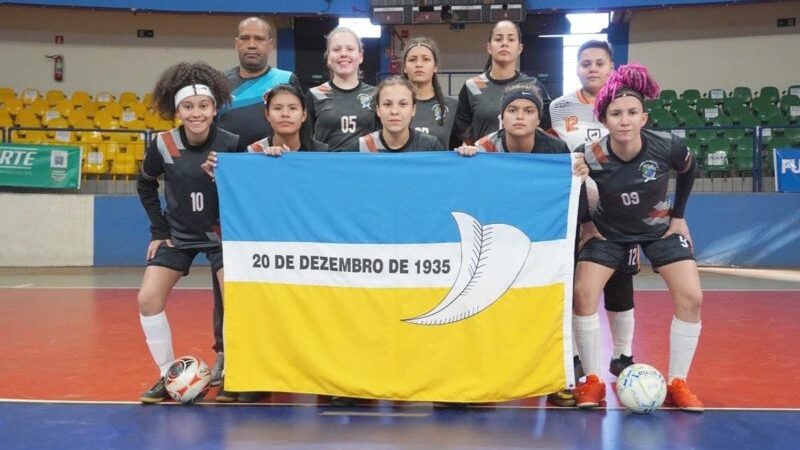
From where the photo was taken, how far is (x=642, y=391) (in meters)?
3.98

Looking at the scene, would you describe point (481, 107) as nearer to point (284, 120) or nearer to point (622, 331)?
point (284, 120)

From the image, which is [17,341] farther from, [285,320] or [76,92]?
[76,92]

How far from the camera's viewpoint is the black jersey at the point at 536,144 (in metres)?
4.43

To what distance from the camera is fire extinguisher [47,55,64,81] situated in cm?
1745

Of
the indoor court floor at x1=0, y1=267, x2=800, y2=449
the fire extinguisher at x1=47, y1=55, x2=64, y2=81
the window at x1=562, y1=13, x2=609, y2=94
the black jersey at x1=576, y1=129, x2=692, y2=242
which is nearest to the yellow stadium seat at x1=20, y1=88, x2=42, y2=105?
the fire extinguisher at x1=47, y1=55, x2=64, y2=81

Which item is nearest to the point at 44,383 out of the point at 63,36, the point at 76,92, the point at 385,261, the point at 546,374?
the point at 385,261

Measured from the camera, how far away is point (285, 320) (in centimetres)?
420

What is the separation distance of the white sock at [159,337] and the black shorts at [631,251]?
7.89 feet

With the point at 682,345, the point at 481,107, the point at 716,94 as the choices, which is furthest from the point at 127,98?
the point at 682,345

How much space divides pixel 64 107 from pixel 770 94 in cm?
1417

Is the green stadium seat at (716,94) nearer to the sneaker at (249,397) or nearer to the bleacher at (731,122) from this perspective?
the bleacher at (731,122)

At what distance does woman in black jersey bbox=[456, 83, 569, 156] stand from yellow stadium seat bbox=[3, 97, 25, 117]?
13736 millimetres

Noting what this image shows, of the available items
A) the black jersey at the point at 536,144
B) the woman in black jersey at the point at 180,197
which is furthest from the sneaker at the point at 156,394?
the black jersey at the point at 536,144

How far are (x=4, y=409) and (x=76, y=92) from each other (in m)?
14.0
